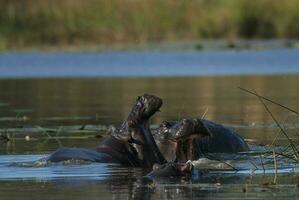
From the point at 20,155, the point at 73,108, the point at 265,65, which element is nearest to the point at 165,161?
the point at 20,155

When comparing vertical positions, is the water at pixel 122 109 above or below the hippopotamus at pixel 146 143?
below

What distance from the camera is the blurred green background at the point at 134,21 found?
135ft

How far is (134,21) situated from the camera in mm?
41156

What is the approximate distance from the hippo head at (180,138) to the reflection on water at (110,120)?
1.65 feet

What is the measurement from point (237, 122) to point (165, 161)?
15.0 ft

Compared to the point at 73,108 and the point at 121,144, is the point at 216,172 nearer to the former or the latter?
the point at 121,144

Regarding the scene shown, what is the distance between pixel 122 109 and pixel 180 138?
7.52 meters

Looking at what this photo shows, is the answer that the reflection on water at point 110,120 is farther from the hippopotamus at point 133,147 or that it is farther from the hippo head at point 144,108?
the hippo head at point 144,108

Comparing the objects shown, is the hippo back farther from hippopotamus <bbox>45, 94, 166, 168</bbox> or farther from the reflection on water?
hippopotamus <bbox>45, 94, 166, 168</bbox>

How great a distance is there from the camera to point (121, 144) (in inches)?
460

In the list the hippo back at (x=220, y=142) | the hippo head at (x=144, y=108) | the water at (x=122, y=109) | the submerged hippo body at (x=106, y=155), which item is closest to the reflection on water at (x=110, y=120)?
the water at (x=122, y=109)

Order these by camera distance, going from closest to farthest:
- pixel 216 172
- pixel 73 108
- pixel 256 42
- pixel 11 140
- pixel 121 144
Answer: pixel 216 172 → pixel 121 144 → pixel 11 140 → pixel 73 108 → pixel 256 42

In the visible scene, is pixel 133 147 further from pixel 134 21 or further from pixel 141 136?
pixel 134 21

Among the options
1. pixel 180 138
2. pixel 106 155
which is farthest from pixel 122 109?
pixel 180 138
